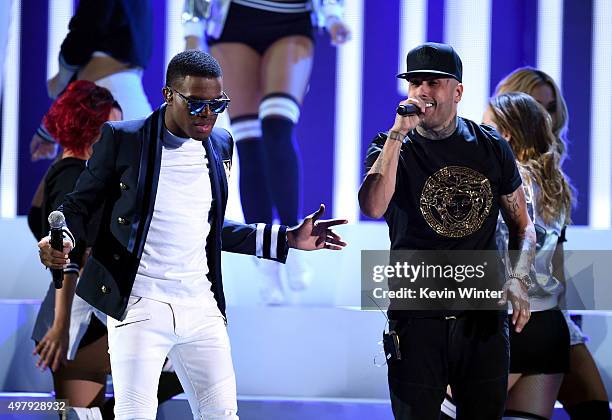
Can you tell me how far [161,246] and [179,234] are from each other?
2.3 inches

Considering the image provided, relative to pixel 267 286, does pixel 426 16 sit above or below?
above

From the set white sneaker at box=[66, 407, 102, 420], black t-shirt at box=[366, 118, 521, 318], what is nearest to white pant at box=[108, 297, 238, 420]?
black t-shirt at box=[366, 118, 521, 318]

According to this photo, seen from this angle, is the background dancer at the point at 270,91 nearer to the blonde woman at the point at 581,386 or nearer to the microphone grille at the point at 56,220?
the blonde woman at the point at 581,386

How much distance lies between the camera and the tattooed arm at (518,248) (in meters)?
2.83

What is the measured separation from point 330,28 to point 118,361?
2.60 metres

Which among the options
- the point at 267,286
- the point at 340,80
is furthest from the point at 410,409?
the point at 340,80

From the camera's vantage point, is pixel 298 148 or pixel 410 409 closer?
pixel 410 409

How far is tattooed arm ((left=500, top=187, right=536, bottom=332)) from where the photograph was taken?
2834 millimetres

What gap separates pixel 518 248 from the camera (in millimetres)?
2912

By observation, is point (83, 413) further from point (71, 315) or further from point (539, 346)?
point (539, 346)

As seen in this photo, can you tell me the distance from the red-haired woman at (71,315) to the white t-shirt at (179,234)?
0.65 m

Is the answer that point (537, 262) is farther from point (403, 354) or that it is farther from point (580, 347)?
point (403, 354)

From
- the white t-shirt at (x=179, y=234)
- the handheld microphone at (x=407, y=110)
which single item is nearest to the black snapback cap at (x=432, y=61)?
the handheld microphone at (x=407, y=110)

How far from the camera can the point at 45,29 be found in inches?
188
